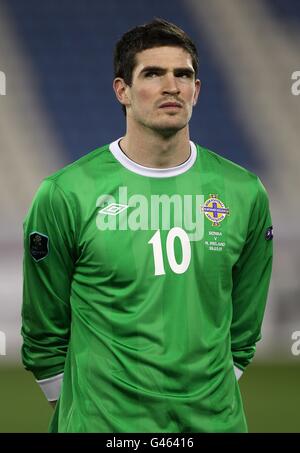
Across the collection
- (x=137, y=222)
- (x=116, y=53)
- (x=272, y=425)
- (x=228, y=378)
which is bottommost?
(x=272, y=425)

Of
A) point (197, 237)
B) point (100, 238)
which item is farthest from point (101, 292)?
point (197, 237)

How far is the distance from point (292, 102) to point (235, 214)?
3.57 meters

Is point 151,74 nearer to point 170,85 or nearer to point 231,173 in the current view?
point 170,85

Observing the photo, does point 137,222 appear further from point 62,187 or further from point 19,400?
point 19,400

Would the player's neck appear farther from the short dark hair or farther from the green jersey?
the short dark hair

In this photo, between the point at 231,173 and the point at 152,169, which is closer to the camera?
the point at 152,169

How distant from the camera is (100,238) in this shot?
8.90ft

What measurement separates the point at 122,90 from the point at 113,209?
0.36 m

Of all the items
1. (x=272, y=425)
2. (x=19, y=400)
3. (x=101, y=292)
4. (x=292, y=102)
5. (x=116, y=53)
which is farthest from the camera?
(x=292, y=102)

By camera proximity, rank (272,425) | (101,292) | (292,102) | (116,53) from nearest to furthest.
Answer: (101,292) → (116,53) → (272,425) → (292,102)

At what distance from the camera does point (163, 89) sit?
2.68m

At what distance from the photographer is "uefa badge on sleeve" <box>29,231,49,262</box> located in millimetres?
2822

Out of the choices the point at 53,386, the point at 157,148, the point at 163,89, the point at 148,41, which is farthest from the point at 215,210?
the point at 53,386

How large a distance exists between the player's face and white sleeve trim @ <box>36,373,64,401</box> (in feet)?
2.69
